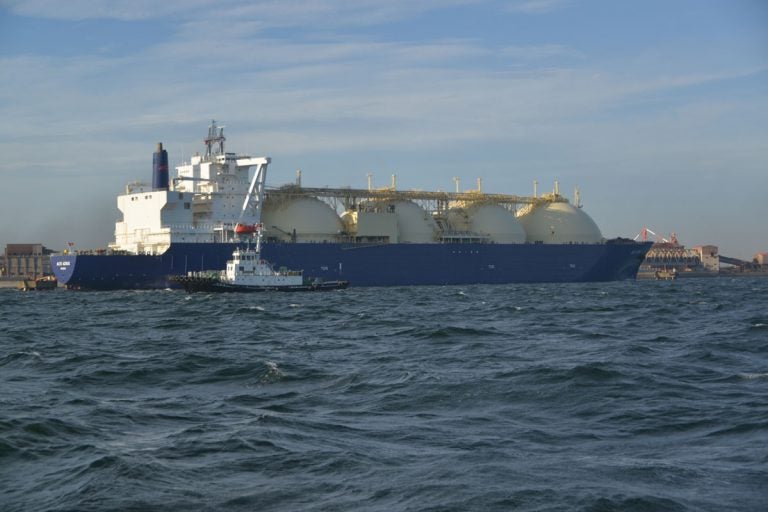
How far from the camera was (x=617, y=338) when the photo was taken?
95.2 feet

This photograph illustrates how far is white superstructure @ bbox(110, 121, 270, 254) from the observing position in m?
69.6

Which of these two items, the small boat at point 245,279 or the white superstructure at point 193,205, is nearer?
the small boat at point 245,279

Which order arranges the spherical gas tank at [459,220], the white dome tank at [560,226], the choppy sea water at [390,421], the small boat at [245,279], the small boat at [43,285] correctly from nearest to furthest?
the choppy sea water at [390,421]
the small boat at [245,279]
the small boat at [43,285]
the spherical gas tank at [459,220]
the white dome tank at [560,226]

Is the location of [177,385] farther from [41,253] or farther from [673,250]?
[673,250]

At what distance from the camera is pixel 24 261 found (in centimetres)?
12962

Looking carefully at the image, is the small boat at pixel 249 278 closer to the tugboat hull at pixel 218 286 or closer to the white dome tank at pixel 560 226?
the tugboat hull at pixel 218 286

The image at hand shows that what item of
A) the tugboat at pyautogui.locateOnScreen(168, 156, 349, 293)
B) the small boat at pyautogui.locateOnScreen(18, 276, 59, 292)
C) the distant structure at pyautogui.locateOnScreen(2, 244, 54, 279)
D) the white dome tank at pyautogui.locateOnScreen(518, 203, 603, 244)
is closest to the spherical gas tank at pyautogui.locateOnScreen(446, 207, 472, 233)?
the white dome tank at pyautogui.locateOnScreen(518, 203, 603, 244)

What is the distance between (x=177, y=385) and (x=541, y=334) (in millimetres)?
14379

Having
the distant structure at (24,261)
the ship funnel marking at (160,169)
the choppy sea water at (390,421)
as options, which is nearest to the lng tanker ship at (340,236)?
the ship funnel marking at (160,169)

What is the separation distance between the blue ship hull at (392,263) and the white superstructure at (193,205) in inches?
91.8

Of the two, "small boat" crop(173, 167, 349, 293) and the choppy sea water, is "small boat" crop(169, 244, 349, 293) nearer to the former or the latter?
"small boat" crop(173, 167, 349, 293)

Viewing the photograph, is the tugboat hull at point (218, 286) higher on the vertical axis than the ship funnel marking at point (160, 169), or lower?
lower

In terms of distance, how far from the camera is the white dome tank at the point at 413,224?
8388cm

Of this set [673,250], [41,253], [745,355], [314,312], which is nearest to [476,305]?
[314,312]
